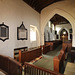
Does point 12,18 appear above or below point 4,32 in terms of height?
above

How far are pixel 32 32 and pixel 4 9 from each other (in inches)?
135

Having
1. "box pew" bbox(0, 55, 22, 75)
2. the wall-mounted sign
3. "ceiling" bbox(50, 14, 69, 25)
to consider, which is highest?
"ceiling" bbox(50, 14, 69, 25)

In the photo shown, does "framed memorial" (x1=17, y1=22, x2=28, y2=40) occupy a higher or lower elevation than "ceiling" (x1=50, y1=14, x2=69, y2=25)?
lower

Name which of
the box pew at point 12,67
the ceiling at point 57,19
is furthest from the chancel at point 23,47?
the ceiling at point 57,19

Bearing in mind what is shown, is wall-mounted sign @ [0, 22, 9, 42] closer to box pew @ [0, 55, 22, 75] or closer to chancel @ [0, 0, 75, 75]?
chancel @ [0, 0, 75, 75]

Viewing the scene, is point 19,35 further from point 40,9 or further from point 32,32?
point 40,9

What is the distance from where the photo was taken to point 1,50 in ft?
10.2

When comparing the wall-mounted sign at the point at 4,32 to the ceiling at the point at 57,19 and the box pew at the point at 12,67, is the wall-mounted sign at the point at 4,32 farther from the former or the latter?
the ceiling at the point at 57,19

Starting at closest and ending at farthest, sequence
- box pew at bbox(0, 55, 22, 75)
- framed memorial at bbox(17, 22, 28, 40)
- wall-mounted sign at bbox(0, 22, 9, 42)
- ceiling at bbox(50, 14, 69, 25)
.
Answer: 1. box pew at bbox(0, 55, 22, 75)
2. wall-mounted sign at bbox(0, 22, 9, 42)
3. framed memorial at bbox(17, 22, 28, 40)
4. ceiling at bbox(50, 14, 69, 25)

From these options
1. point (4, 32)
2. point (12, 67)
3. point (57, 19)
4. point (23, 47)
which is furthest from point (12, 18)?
point (57, 19)

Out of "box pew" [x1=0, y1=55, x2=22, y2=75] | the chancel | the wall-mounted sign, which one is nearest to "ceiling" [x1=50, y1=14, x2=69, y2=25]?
the chancel

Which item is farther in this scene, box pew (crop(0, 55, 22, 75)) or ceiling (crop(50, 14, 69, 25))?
ceiling (crop(50, 14, 69, 25))

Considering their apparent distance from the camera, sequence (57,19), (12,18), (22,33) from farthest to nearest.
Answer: (57,19) → (22,33) → (12,18)

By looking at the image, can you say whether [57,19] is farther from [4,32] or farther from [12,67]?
[12,67]
